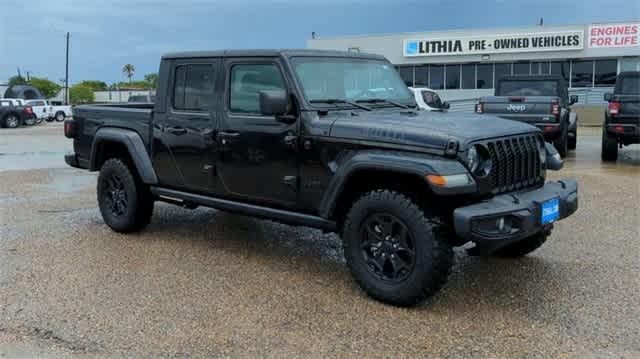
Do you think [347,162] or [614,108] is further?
[614,108]

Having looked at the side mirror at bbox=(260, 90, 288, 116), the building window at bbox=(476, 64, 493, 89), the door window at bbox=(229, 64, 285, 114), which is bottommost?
the side mirror at bbox=(260, 90, 288, 116)

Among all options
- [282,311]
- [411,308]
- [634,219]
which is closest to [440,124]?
[411,308]

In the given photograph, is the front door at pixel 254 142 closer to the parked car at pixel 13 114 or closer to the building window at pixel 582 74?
the parked car at pixel 13 114

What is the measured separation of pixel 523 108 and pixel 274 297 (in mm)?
9243

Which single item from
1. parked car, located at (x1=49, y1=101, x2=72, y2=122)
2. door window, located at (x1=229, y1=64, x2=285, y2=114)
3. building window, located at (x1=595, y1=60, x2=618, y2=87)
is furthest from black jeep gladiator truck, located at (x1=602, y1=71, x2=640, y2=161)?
parked car, located at (x1=49, y1=101, x2=72, y2=122)

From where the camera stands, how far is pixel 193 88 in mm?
6039

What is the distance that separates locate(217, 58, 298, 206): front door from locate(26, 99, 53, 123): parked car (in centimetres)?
3059

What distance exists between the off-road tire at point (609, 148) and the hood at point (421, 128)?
857 cm

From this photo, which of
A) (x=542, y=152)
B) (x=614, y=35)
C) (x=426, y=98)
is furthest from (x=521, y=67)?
(x=542, y=152)

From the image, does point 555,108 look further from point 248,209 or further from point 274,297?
point 274,297

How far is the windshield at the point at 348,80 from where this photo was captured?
528 cm

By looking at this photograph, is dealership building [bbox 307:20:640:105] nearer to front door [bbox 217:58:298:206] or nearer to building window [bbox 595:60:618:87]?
building window [bbox 595:60:618:87]

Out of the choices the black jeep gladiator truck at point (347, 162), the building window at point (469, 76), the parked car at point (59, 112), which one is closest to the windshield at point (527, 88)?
the black jeep gladiator truck at point (347, 162)

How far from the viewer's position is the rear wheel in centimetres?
2904
